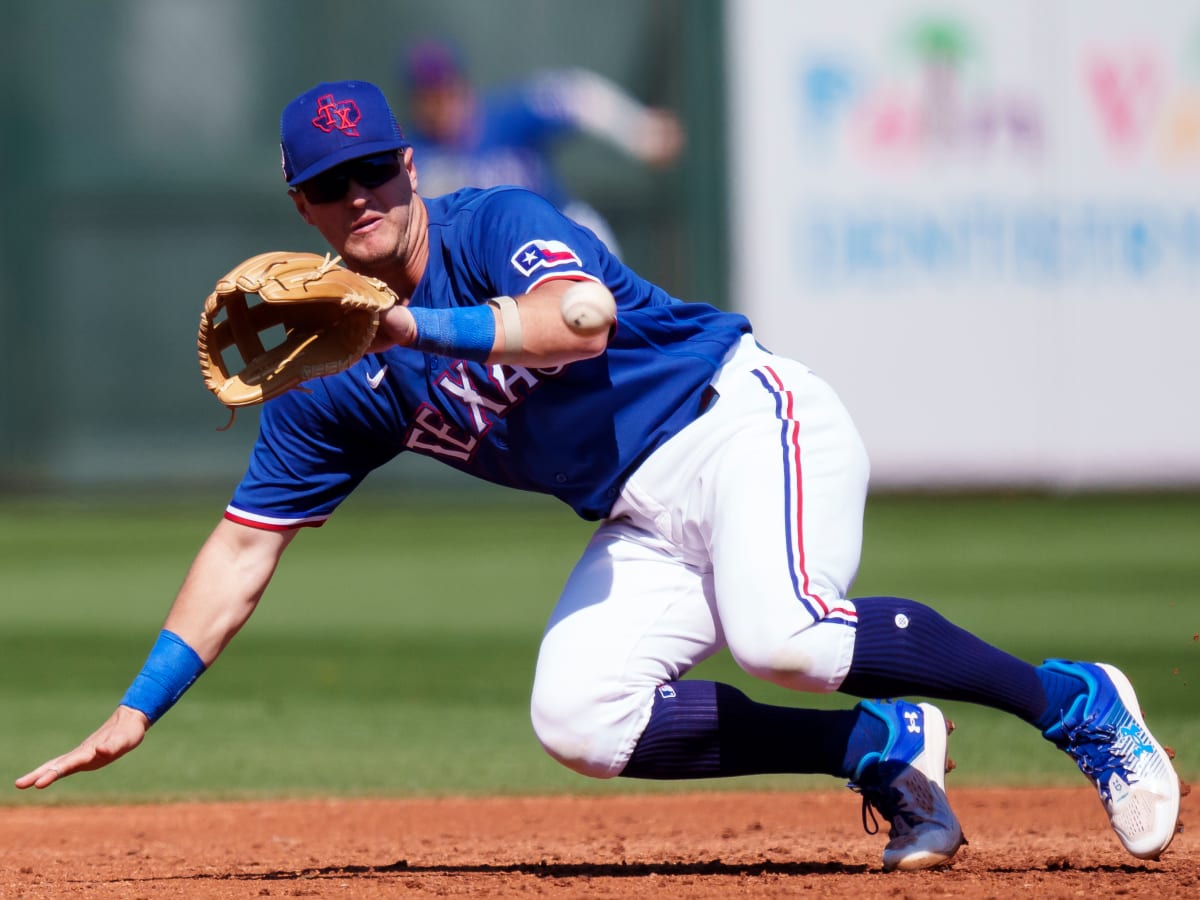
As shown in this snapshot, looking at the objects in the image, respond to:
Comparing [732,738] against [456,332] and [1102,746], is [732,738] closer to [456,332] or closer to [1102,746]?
[1102,746]

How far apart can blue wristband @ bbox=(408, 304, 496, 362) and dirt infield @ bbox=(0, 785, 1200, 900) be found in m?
1.00

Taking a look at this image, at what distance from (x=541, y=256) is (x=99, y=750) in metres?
1.15

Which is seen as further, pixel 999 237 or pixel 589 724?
pixel 999 237

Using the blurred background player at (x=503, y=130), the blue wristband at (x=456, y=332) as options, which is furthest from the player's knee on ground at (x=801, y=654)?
the blurred background player at (x=503, y=130)

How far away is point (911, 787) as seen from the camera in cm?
348

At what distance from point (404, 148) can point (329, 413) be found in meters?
0.53

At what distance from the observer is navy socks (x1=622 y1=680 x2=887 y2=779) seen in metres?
3.42

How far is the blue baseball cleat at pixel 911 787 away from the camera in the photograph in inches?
134

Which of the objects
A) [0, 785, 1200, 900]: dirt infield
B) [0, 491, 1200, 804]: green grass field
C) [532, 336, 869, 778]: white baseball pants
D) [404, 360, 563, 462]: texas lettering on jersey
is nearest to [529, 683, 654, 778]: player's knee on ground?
[532, 336, 869, 778]: white baseball pants

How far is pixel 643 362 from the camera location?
11.2ft

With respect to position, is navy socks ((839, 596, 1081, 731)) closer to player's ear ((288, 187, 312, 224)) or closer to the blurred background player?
player's ear ((288, 187, 312, 224))

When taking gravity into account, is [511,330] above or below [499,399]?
above

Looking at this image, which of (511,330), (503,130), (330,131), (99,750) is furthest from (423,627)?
(511,330)

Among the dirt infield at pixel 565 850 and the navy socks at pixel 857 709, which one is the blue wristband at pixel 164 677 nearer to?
the dirt infield at pixel 565 850
